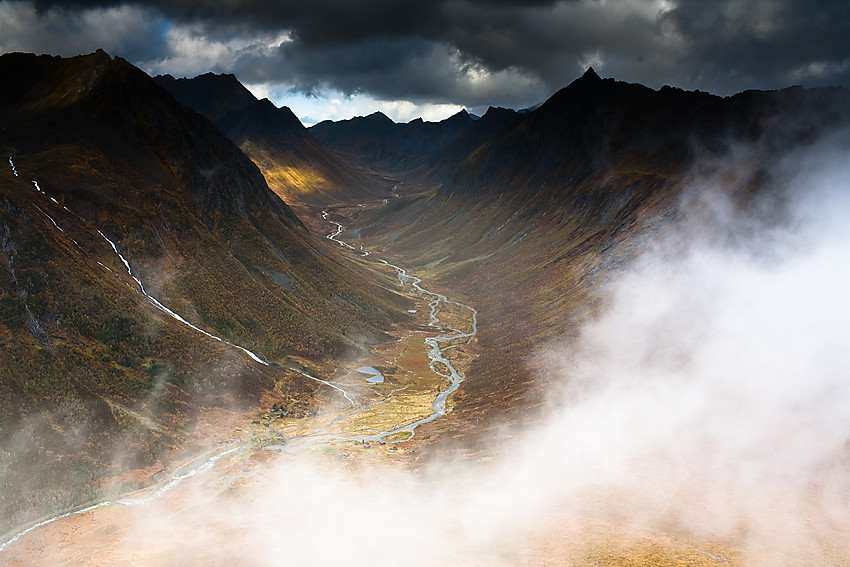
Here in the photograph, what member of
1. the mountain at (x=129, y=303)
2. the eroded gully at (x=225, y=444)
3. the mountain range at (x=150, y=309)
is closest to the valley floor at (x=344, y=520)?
the eroded gully at (x=225, y=444)

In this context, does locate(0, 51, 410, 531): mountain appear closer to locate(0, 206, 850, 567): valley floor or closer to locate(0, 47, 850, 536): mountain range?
locate(0, 47, 850, 536): mountain range

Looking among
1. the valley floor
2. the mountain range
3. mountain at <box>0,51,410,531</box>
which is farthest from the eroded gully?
the mountain range

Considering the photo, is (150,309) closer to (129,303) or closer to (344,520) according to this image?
(129,303)

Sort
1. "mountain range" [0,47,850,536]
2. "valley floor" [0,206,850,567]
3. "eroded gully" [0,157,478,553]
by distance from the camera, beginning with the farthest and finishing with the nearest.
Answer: "mountain range" [0,47,850,536]
"eroded gully" [0,157,478,553]
"valley floor" [0,206,850,567]

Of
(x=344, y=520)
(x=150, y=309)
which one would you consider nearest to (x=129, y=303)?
(x=150, y=309)

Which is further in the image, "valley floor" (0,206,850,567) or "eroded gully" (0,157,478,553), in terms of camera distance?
"eroded gully" (0,157,478,553)

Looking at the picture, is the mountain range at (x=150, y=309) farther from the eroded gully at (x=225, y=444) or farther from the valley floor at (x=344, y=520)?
the valley floor at (x=344, y=520)

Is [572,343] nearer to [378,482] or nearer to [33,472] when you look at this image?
[378,482]

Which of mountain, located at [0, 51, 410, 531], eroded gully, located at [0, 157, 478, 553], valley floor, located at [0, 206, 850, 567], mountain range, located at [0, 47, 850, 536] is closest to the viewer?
valley floor, located at [0, 206, 850, 567]

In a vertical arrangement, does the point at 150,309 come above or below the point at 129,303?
below

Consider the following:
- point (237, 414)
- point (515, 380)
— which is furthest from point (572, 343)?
point (237, 414)
